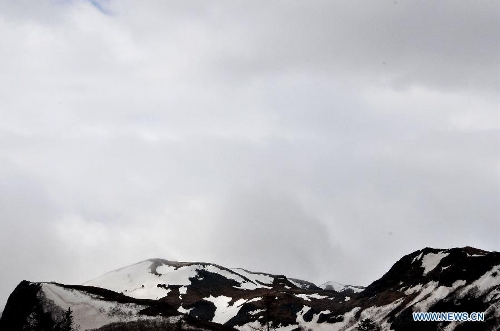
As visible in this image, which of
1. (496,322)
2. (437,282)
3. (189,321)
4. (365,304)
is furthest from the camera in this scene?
(365,304)

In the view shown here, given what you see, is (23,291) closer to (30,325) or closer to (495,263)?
(30,325)

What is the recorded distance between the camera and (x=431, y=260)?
14200cm

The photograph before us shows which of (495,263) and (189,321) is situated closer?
(189,321)

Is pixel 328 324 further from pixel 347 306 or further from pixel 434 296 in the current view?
pixel 434 296

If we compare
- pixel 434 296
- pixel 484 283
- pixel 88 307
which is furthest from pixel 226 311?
pixel 484 283

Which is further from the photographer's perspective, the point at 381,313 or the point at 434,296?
the point at 381,313

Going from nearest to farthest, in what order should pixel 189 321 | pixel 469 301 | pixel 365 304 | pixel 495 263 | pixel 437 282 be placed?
pixel 189 321 < pixel 469 301 < pixel 495 263 < pixel 437 282 < pixel 365 304

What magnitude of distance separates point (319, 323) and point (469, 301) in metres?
61.9

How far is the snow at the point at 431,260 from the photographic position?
448 ft

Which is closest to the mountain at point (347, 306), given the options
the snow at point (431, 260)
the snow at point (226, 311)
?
the snow at point (431, 260)

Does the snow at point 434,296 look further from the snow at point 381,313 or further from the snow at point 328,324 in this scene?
the snow at point 328,324

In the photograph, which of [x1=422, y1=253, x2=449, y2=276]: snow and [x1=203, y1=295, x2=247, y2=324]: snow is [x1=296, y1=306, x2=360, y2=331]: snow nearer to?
[x1=422, y1=253, x2=449, y2=276]: snow

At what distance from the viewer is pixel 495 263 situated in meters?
96.4

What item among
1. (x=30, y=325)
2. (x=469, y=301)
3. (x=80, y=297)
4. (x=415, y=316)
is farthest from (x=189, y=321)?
(x=469, y=301)
